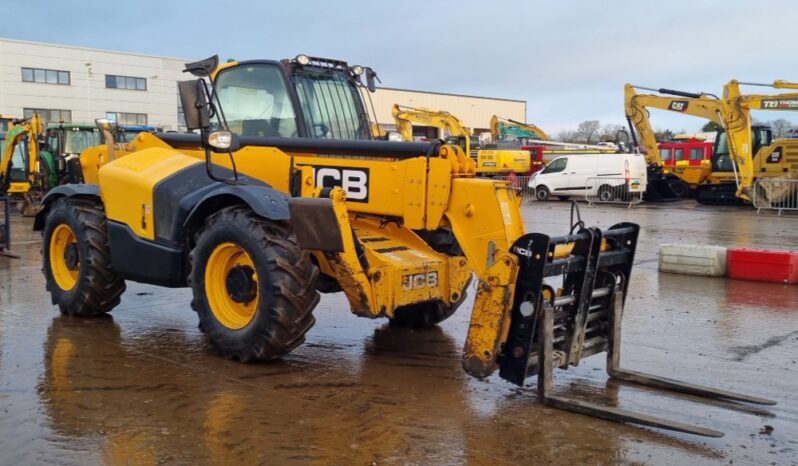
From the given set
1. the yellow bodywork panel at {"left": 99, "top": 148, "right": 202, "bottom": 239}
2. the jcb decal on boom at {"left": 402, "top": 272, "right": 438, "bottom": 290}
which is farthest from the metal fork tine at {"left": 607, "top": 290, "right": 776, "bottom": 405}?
the yellow bodywork panel at {"left": 99, "top": 148, "right": 202, "bottom": 239}

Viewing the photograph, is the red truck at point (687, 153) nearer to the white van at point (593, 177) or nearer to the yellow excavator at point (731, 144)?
the yellow excavator at point (731, 144)

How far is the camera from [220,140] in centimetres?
611

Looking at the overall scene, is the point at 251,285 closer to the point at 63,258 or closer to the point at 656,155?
the point at 63,258

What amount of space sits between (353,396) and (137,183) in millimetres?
2919

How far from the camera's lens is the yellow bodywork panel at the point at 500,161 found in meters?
36.1

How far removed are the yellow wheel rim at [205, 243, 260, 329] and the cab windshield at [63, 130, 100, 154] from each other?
19.5m

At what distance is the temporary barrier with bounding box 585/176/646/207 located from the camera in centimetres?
2759

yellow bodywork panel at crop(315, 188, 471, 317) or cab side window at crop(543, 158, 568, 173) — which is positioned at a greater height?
cab side window at crop(543, 158, 568, 173)

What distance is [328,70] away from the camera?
734 cm

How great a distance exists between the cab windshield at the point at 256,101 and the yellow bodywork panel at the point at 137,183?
0.57m

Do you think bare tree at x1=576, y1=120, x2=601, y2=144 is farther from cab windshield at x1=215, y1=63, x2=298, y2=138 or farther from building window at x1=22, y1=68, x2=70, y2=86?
cab windshield at x1=215, y1=63, x2=298, y2=138

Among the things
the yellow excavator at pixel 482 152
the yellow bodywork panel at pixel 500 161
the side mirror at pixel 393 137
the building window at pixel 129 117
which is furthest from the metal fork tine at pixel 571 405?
Result: the building window at pixel 129 117

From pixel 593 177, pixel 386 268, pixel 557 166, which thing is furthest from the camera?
pixel 557 166

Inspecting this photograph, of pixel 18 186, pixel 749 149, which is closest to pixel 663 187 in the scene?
pixel 749 149
